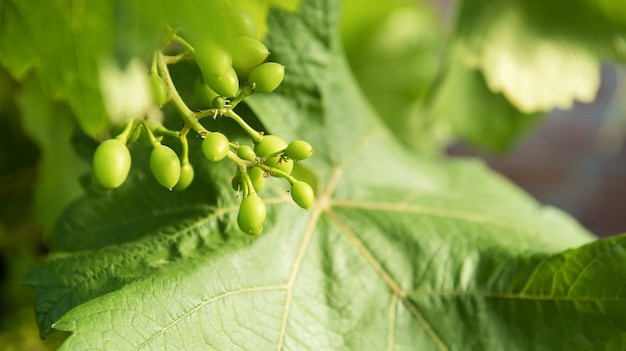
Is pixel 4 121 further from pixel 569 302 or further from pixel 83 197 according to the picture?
pixel 569 302

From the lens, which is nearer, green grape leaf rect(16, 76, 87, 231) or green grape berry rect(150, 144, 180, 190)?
green grape berry rect(150, 144, 180, 190)

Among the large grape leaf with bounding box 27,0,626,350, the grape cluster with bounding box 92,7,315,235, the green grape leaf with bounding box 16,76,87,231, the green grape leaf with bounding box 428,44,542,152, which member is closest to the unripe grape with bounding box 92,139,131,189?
the grape cluster with bounding box 92,7,315,235

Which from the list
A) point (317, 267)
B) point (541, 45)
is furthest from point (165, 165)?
point (541, 45)

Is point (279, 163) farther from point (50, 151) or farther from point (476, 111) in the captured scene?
point (476, 111)

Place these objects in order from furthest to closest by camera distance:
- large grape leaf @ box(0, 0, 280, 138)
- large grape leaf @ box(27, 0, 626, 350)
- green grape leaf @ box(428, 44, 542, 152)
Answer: green grape leaf @ box(428, 44, 542, 152)
large grape leaf @ box(27, 0, 626, 350)
large grape leaf @ box(0, 0, 280, 138)

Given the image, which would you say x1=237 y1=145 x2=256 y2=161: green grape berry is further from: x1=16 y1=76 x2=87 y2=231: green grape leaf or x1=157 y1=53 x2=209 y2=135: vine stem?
x1=16 y1=76 x2=87 y2=231: green grape leaf

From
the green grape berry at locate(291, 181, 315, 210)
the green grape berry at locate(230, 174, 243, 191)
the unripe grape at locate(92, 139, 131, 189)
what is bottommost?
the green grape berry at locate(291, 181, 315, 210)
